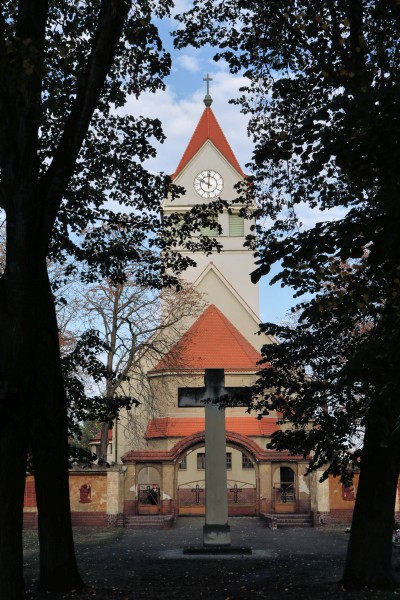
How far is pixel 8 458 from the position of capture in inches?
304

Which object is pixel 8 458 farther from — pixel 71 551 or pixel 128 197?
pixel 128 197

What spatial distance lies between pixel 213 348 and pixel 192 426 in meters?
4.44

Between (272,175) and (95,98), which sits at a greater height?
(272,175)

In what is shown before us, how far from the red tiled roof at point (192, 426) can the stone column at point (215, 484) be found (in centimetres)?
1411

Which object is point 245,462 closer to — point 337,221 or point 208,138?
point 208,138

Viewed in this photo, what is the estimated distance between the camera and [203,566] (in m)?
16.8

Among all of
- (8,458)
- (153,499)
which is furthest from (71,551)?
(153,499)

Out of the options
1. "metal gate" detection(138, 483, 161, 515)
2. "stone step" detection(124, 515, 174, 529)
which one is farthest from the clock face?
"stone step" detection(124, 515, 174, 529)

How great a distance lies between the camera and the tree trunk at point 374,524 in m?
11.3

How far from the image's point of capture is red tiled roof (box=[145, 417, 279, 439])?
35.8 meters

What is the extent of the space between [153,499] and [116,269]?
19595mm

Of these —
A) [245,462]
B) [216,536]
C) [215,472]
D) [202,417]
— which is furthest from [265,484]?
[216,536]

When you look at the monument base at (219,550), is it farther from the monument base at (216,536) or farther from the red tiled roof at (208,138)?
the red tiled roof at (208,138)

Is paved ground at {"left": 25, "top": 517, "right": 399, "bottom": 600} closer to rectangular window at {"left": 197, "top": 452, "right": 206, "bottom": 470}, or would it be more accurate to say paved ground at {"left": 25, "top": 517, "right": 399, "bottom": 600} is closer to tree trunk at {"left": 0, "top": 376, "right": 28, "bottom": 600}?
tree trunk at {"left": 0, "top": 376, "right": 28, "bottom": 600}
